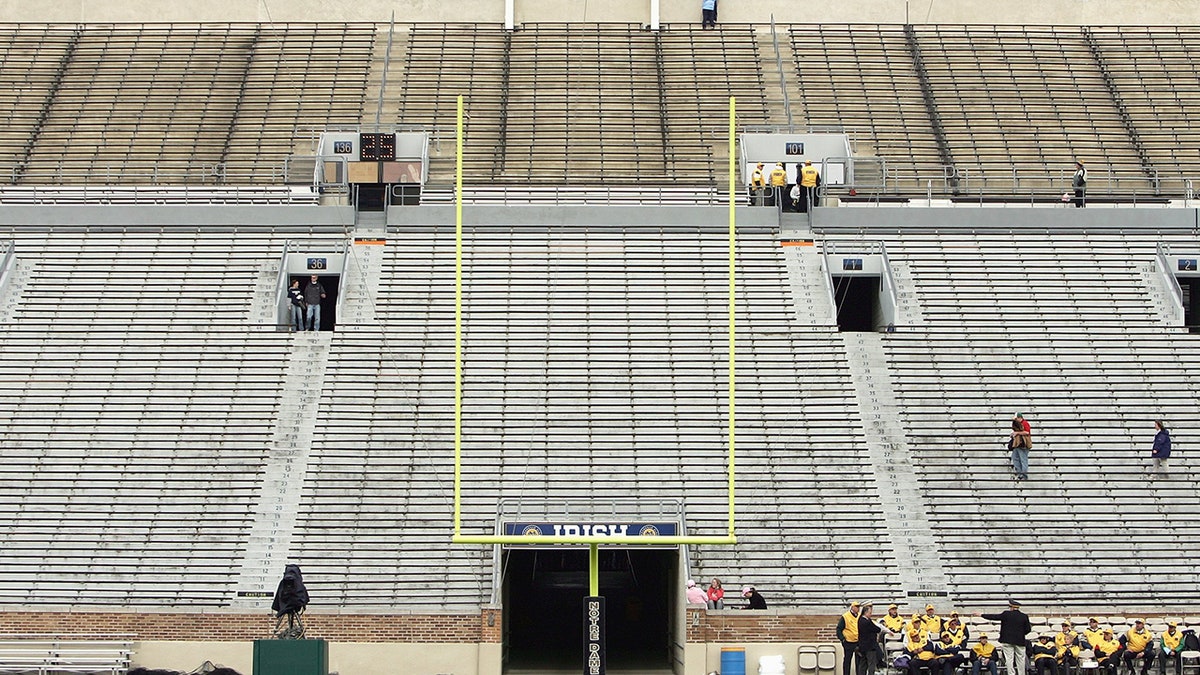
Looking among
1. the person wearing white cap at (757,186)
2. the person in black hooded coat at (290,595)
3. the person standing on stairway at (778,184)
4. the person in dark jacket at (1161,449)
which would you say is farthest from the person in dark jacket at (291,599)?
the person wearing white cap at (757,186)

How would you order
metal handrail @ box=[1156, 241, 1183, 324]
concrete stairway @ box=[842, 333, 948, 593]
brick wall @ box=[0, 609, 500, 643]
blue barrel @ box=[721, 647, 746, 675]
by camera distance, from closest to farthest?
blue barrel @ box=[721, 647, 746, 675]
brick wall @ box=[0, 609, 500, 643]
concrete stairway @ box=[842, 333, 948, 593]
metal handrail @ box=[1156, 241, 1183, 324]

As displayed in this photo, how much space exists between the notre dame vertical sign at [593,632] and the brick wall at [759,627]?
5.25 meters

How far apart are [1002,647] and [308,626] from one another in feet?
28.1

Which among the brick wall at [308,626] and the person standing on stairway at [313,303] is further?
the person standing on stairway at [313,303]

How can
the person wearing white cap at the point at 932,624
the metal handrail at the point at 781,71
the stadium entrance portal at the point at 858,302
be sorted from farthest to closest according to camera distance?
the metal handrail at the point at 781,71 < the stadium entrance portal at the point at 858,302 < the person wearing white cap at the point at 932,624

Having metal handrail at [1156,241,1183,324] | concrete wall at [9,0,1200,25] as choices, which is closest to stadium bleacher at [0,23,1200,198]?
concrete wall at [9,0,1200,25]

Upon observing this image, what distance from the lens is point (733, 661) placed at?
21.9 m

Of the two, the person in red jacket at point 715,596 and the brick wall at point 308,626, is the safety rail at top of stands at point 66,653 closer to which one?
the brick wall at point 308,626

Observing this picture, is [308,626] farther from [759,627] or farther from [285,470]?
[759,627]

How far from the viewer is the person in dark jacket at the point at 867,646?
68.3 feet

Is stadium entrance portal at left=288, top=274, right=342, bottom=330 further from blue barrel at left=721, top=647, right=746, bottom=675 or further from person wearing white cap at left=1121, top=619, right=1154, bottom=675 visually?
person wearing white cap at left=1121, top=619, right=1154, bottom=675

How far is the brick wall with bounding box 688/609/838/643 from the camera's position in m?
21.9

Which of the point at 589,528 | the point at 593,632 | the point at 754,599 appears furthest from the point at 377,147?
the point at 593,632

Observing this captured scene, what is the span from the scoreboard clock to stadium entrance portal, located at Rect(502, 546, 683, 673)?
915 cm
